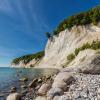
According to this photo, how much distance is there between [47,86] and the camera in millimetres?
16328

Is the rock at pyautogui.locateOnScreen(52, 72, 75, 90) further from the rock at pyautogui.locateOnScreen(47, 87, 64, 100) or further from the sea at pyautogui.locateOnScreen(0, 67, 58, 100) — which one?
the sea at pyautogui.locateOnScreen(0, 67, 58, 100)

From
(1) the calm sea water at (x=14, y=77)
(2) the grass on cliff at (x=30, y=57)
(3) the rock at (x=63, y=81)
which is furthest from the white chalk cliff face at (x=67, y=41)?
(3) the rock at (x=63, y=81)

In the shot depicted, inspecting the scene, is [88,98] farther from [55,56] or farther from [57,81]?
[55,56]

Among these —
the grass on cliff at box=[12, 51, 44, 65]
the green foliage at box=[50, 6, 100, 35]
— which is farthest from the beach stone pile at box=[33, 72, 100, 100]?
the grass on cliff at box=[12, 51, 44, 65]

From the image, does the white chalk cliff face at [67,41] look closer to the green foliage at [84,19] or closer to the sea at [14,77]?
the green foliage at [84,19]

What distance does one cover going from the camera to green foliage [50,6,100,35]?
8479 cm

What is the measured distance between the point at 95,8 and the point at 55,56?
28163 millimetres

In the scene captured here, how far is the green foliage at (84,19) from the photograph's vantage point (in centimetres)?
8479

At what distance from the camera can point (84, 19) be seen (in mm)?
87750

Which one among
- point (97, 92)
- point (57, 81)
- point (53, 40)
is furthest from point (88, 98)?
point (53, 40)

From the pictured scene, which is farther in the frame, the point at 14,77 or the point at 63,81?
the point at 14,77

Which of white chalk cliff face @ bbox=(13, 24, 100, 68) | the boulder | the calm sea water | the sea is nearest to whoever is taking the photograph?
the boulder

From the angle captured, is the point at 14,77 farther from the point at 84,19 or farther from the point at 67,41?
the point at 84,19

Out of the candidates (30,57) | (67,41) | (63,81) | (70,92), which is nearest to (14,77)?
(63,81)
